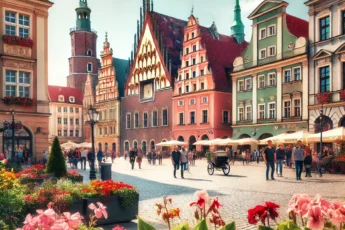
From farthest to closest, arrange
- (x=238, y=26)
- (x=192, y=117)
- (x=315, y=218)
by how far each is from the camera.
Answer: (x=238, y=26) < (x=192, y=117) < (x=315, y=218)

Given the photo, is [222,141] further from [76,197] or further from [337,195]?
[76,197]

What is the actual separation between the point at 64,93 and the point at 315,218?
73.2 metres

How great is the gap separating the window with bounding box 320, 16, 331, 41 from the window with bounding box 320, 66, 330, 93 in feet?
7.76

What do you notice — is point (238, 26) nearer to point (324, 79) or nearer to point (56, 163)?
point (324, 79)

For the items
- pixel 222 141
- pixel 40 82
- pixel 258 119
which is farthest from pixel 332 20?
pixel 40 82

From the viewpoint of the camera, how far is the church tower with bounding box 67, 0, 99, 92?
6981 cm

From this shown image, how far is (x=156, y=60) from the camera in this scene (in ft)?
151

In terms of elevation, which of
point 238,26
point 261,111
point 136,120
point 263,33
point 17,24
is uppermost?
point 238,26

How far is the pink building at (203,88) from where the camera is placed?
38.7 m

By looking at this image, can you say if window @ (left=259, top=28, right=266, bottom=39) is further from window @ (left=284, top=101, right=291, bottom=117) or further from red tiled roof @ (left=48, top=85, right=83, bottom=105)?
red tiled roof @ (left=48, top=85, right=83, bottom=105)

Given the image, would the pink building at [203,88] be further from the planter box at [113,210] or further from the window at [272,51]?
the planter box at [113,210]

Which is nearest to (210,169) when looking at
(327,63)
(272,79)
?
(327,63)

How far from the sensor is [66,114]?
233 feet

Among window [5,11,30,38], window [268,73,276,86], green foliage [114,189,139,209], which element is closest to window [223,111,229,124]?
window [268,73,276,86]
